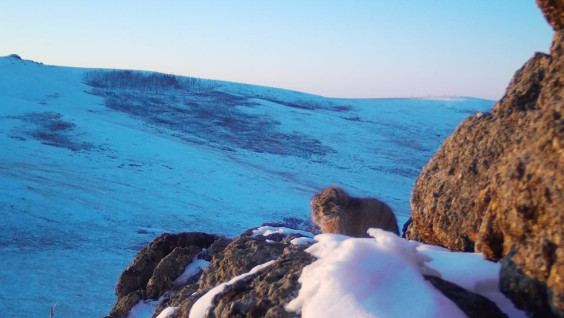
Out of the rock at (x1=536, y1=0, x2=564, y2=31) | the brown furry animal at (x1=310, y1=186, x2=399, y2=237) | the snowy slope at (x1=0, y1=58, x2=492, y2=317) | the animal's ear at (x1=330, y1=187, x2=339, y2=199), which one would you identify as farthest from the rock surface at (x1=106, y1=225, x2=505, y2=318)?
the snowy slope at (x1=0, y1=58, x2=492, y2=317)

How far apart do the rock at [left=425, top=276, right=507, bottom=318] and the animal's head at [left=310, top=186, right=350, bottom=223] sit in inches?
122

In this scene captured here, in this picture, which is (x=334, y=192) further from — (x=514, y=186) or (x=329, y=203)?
(x=514, y=186)

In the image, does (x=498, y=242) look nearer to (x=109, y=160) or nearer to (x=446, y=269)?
(x=446, y=269)

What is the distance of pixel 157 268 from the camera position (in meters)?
4.22

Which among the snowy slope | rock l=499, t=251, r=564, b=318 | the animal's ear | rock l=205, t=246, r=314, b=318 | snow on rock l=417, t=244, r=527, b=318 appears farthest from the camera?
the snowy slope

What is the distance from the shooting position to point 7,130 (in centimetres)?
1967

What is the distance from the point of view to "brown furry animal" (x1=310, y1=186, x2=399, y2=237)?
5031 millimetres

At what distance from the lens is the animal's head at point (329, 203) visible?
5324mm

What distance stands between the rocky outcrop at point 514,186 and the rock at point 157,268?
5.34 feet

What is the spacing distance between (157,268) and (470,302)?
8.62ft

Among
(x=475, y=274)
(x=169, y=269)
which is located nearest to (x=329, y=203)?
(x=169, y=269)

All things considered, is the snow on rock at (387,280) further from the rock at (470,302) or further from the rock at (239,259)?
the rock at (239,259)

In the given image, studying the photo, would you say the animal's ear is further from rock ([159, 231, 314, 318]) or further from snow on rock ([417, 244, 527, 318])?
snow on rock ([417, 244, 527, 318])

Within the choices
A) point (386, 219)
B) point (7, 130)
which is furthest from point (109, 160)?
point (386, 219)
